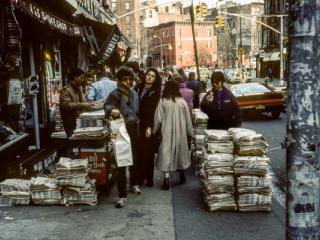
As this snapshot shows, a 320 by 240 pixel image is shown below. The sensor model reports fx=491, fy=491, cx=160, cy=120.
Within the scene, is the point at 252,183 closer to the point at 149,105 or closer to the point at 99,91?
the point at 149,105

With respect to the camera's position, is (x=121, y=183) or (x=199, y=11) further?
(x=199, y=11)

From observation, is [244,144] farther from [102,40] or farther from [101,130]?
[102,40]

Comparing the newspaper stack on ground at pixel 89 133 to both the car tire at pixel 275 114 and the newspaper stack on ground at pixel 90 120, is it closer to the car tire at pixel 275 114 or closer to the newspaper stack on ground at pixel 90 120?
the newspaper stack on ground at pixel 90 120

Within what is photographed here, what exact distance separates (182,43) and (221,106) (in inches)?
4778

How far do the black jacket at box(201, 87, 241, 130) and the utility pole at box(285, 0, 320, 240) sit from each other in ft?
15.7

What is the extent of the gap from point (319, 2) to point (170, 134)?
17.2 feet

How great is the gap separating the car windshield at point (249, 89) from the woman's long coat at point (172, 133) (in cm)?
1209

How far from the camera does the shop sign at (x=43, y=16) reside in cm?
777

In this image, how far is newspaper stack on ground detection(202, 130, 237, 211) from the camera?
680 centimetres

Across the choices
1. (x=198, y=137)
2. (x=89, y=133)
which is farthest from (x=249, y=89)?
(x=89, y=133)

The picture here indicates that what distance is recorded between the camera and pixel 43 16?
9125 millimetres

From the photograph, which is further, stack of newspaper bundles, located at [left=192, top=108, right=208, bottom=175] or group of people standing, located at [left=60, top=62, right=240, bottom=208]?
stack of newspaper bundles, located at [left=192, top=108, right=208, bottom=175]

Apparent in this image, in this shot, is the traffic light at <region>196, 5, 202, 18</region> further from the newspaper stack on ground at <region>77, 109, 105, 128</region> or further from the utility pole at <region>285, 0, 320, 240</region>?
the utility pole at <region>285, 0, 320, 240</region>

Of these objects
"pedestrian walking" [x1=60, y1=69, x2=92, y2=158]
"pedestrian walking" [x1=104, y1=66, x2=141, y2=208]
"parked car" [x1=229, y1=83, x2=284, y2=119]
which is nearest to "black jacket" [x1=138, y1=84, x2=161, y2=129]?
"pedestrian walking" [x1=104, y1=66, x2=141, y2=208]
